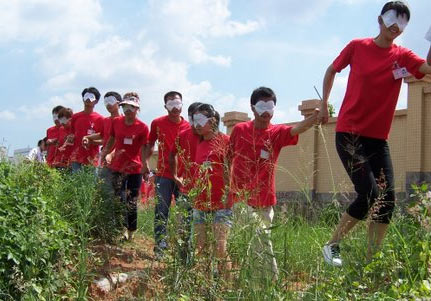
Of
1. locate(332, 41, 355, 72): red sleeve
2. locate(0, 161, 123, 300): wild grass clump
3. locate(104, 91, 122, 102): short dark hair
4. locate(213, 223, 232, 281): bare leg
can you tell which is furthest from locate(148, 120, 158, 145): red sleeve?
locate(213, 223, 232, 281): bare leg

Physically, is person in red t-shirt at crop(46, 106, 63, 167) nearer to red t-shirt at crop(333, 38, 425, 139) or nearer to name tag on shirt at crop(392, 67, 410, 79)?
red t-shirt at crop(333, 38, 425, 139)

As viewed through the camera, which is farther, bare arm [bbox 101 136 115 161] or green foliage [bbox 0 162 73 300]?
bare arm [bbox 101 136 115 161]

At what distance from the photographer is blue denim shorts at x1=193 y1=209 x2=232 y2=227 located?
380 centimetres

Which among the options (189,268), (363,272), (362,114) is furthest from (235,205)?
(362,114)

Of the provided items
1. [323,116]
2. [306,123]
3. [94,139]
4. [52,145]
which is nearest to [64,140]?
[52,145]

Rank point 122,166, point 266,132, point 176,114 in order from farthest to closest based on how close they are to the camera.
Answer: point 122,166, point 176,114, point 266,132

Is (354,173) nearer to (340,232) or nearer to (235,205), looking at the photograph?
(340,232)

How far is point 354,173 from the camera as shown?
4.52 metres

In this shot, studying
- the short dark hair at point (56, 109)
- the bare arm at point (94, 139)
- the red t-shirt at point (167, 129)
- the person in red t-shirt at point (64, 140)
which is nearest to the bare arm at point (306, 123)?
the red t-shirt at point (167, 129)

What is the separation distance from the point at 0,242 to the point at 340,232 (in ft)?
7.20

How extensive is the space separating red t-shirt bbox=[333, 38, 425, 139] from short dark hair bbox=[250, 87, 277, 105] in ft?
A: 2.11

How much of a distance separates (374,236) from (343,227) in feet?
0.64

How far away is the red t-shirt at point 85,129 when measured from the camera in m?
8.91

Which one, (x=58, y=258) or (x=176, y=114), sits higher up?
(x=176, y=114)
